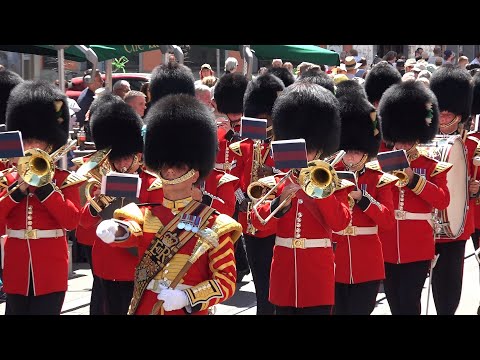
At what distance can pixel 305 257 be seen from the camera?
14.8 feet

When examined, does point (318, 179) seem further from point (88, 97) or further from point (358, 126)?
point (88, 97)

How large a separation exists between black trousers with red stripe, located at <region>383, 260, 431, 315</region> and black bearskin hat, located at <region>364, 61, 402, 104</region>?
2.20 metres

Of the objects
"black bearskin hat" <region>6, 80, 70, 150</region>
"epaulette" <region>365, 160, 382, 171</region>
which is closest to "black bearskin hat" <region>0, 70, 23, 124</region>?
"black bearskin hat" <region>6, 80, 70, 150</region>

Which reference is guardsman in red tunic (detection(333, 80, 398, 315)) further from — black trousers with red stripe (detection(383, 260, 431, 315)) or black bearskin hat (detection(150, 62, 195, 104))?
black bearskin hat (detection(150, 62, 195, 104))

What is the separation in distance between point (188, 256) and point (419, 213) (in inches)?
85.0

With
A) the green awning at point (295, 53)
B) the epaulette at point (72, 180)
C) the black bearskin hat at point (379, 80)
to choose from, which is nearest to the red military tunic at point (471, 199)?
the black bearskin hat at point (379, 80)

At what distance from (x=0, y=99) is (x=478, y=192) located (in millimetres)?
3013

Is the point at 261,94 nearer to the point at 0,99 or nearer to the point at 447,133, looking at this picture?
the point at 447,133

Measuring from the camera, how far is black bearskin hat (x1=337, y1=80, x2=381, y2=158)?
5.20 metres

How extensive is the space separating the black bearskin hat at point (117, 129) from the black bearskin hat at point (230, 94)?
178 cm

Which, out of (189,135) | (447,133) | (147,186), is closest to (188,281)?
(189,135)

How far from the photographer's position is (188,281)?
3.64 metres

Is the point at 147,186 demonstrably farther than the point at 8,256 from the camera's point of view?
Yes

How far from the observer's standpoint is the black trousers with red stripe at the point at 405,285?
5359 mm
